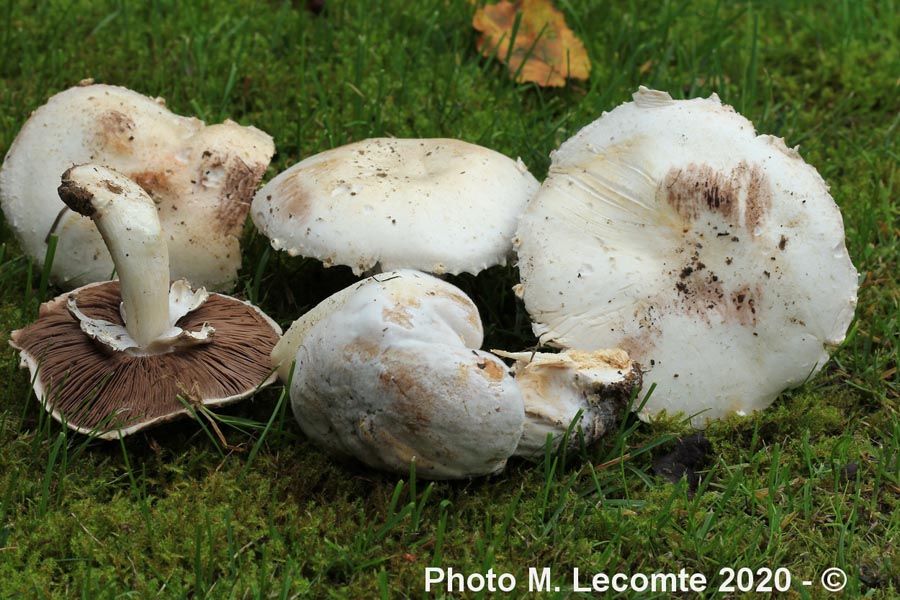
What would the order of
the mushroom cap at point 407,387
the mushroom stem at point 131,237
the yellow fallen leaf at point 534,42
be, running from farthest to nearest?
the yellow fallen leaf at point 534,42
the mushroom stem at point 131,237
the mushroom cap at point 407,387

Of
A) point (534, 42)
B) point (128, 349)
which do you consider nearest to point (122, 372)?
point (128, 349)

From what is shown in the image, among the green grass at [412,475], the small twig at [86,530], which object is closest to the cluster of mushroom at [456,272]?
the green grass at [412,475]

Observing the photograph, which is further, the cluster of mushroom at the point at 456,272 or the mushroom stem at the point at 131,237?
the mushroom stem at the point at 131,237

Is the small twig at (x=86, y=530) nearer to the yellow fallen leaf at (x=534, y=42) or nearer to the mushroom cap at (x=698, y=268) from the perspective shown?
the mushroom cap at (x=698, y=268)

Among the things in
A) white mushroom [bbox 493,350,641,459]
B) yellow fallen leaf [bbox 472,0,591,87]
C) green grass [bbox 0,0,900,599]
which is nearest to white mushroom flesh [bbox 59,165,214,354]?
green grass [bbox 0,0,900,599]

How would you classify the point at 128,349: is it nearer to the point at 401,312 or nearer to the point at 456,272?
the point at 401,312

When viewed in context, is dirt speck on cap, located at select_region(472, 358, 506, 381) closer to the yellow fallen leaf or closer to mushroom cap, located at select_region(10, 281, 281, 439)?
mushroom cap, located at select_region(10, 281, 281, 439)
